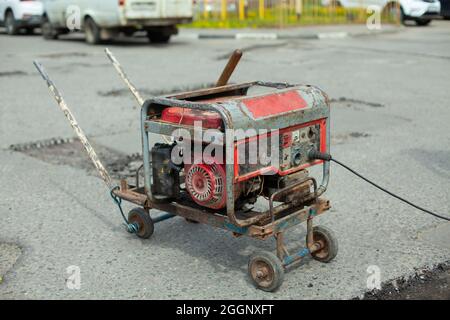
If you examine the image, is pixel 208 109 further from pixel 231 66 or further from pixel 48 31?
pixel 48 31

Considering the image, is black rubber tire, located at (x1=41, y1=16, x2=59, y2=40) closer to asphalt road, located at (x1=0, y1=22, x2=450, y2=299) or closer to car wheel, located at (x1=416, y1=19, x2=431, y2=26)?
asphalt road, located at (x1=0, y1=22, x2=450, y2=299)

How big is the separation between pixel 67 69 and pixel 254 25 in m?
10.3

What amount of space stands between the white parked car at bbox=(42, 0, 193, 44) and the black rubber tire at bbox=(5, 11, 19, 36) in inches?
108

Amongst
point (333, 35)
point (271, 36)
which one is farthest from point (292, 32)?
point (271, 36)

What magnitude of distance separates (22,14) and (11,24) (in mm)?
695

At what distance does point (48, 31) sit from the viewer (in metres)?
19.4

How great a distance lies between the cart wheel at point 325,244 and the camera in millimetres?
4309

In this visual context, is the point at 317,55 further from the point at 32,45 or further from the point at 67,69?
the point at 32,45

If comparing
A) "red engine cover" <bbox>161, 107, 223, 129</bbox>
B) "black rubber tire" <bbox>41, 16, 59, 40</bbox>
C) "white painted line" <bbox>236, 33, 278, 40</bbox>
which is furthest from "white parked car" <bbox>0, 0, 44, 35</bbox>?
"red engine cover" <bbox>161, 107, 223, 129</bbox>

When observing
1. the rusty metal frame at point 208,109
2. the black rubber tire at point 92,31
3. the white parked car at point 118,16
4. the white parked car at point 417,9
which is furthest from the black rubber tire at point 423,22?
the rusty metal frame at point 208,109

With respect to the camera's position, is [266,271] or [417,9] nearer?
[266,271]

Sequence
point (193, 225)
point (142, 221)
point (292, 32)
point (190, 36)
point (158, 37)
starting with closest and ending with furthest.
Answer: point (142, 221), point (193, 225), point (158, 37), point (190, 36), point (292, 32)

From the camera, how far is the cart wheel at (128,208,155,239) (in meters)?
4.74

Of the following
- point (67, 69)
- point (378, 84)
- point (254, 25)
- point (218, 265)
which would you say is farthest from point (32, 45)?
point (218, 265)
